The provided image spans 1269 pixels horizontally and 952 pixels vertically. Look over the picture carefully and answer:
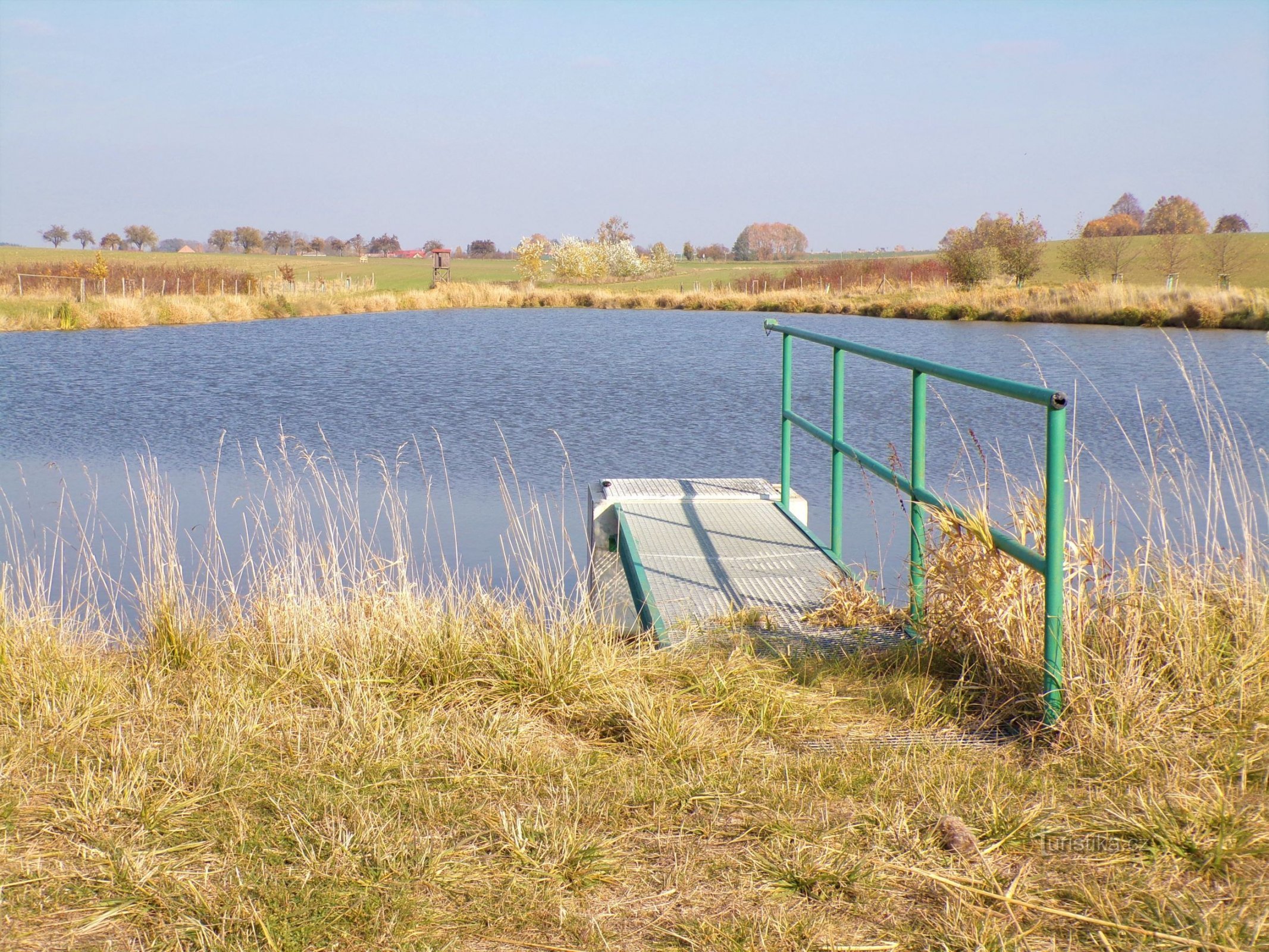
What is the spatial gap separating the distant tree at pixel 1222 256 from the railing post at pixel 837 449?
4257 cm

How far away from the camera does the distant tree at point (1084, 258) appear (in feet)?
134

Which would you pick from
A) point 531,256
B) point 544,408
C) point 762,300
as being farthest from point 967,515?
point 531,256

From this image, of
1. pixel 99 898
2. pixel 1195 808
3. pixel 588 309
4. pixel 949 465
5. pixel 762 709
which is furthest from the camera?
pixel 588 309

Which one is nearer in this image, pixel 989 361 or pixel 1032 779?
pixel 1032 779

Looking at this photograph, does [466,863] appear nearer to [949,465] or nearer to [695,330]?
[949,465]

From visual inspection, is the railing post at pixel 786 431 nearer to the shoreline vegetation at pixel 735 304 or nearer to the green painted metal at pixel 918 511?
the green painted metal at pixel 918 511

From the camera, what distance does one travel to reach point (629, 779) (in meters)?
2.70

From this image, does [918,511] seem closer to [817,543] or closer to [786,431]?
[817,543]

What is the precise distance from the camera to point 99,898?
2158mm

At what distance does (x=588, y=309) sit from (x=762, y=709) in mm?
33994

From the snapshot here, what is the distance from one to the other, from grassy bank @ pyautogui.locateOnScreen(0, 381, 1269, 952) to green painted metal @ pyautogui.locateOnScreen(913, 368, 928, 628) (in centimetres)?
33

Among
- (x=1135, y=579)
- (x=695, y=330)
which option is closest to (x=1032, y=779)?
(x=1135, y=579)

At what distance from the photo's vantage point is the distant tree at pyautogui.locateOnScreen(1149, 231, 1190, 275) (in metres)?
47.1

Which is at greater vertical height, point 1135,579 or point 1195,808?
point 1135,579
